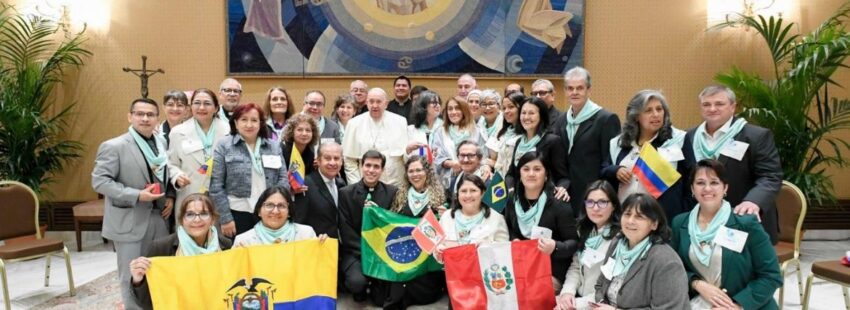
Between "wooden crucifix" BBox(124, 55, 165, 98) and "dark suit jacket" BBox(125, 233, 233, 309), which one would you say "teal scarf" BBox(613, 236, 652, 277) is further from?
"wooden crucifix" BBox(124, 55, 165, 98)

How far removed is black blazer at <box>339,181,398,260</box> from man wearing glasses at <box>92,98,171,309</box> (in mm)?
1212

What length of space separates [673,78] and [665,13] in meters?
0.73

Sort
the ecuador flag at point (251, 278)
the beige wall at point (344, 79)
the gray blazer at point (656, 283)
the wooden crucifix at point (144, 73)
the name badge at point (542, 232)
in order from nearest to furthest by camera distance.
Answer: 1. the gray blazer at point (656, 283)
2. the ecuador flag at point (251, 278)
3. the name badge at point (542, 232)
4. the wooden crucifix at point (144, 73)
5. the beige wall at point (344, 79)

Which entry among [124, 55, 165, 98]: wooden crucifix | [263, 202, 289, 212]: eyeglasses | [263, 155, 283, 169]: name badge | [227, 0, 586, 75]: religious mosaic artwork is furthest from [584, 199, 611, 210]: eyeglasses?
[124, 55, 165, 98]: wooden crucifix

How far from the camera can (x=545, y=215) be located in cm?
367

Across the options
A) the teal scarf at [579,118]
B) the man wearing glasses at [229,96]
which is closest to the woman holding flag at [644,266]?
the teal scarf at [579,118]

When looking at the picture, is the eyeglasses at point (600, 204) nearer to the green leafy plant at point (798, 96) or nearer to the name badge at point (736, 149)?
the name badge at point (736, 149)

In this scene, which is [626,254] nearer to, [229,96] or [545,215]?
[545,215]

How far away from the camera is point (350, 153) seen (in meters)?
5.15

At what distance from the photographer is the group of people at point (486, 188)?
2979mm

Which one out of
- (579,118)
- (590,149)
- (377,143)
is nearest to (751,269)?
(590,149)

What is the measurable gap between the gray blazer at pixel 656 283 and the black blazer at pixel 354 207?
1.94 m

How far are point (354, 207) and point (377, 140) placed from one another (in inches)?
34.3

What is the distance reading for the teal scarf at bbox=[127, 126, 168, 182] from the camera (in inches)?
147
